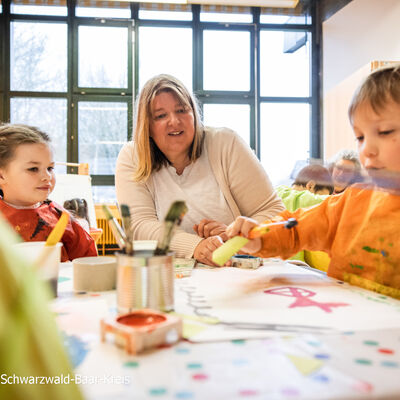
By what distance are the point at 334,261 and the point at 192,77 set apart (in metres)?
4.55

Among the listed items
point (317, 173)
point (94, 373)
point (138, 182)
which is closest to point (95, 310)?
point (94, 373)

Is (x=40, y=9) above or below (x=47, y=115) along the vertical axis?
above

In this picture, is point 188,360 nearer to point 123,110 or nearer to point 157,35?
point 123,110

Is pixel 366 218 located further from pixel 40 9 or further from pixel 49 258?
pixel 40 9

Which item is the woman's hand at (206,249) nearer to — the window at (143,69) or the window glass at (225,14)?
the window at (143,69)

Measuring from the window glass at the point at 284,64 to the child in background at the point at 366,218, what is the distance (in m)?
4.52

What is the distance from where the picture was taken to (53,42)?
4973mm

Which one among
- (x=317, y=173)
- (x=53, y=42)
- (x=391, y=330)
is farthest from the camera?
(x=53, y=42)

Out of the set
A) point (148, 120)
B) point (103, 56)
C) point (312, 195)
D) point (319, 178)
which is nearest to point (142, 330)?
point (148, 120)

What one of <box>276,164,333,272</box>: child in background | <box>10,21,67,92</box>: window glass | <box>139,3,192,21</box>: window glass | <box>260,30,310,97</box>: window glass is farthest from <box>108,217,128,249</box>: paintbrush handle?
<box>139,3,192,21</box>: window glass

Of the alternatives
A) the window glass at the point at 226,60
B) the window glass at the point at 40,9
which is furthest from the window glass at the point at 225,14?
the window glass at the point at 40,9

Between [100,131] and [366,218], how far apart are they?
4482 millimetres

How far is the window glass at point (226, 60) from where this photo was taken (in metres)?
5.17

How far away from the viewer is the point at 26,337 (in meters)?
0.21
